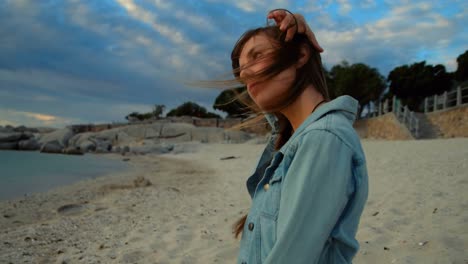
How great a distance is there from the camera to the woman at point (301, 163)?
2.92ft

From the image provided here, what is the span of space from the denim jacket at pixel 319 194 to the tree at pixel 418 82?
3141 centimetres

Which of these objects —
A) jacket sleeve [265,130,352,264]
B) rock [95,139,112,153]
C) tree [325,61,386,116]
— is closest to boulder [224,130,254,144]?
tree [325,61,386,116]

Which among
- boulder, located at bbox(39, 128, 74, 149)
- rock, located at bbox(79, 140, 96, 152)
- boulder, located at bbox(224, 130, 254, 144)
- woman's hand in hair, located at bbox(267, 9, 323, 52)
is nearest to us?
woman's hand in hair, located at bbox(267, 9, 323, 52)

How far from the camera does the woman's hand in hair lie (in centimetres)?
116

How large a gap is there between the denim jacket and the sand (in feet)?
6.39

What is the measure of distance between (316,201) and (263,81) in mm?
501

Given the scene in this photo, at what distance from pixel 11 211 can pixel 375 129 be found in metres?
22.3

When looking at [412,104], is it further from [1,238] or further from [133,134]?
[1,238]

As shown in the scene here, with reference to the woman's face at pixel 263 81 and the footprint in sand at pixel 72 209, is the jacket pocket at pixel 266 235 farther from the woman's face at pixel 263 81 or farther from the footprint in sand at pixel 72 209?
the footprint in sand at pixel 72 209

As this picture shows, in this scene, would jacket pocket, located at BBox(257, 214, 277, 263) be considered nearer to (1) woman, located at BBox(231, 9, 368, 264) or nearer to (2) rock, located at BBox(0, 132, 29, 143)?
(1) woman, located at BBox(231, 9, 368, 264)

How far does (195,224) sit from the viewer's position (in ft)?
13.8

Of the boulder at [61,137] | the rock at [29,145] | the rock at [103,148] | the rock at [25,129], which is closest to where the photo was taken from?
the rock at [103,148]

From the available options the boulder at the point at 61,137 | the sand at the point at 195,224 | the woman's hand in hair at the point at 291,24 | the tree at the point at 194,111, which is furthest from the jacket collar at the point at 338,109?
the tree at the point at 194,111

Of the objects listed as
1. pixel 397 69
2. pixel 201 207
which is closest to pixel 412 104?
pixel 397 69
